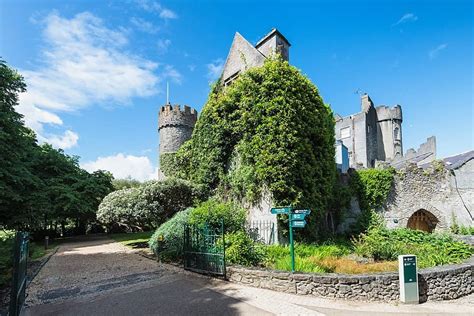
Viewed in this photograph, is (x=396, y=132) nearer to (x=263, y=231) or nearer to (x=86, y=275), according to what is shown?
(x=263, y=231)

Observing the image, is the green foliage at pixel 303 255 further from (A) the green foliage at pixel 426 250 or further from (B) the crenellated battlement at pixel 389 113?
(B) the crenellated battlement at pixel 389 113

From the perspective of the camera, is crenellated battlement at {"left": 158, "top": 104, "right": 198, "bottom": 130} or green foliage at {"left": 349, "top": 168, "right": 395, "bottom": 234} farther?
crenellated battlement at {"left": 158, "top": 104, "right": 198, "bottom": 130}

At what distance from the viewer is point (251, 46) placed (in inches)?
642

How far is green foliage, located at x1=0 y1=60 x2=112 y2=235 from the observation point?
30.9ft

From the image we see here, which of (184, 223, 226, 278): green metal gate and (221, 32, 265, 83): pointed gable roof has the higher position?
(221, 32, 265, 83): pointed gable roof

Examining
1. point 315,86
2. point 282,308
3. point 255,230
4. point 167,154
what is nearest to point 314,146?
point 315,86

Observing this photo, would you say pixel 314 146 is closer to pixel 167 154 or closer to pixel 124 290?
pixel 124 290

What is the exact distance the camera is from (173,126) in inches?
860

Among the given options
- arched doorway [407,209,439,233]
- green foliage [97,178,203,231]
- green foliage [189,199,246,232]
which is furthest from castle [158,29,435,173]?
green foliage [189,199,246,232]

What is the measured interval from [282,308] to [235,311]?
101cm

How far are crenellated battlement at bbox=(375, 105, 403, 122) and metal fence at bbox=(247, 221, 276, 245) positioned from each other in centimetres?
3008

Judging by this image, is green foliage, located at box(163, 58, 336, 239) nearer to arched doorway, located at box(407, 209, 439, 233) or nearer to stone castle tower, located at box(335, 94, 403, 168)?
arched doorway, located at box(407, 209, 439, 233)

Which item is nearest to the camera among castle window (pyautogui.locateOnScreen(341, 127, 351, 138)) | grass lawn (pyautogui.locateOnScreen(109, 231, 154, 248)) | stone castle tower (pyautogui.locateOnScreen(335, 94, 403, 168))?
grass lawn (pyautogui.locateOnScreen(109, 231, 154, 248))

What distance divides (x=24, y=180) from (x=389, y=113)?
37500 millimetres
